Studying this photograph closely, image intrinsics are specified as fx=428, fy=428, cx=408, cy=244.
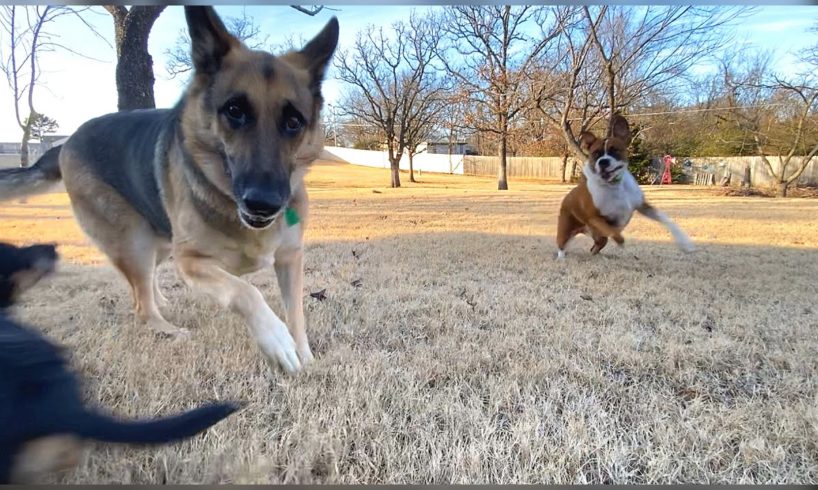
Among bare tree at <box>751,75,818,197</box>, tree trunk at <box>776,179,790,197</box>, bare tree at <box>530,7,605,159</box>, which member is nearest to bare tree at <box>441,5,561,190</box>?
bare tree at <box>530,7,605,159</box>

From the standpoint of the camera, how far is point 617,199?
11.5 ft

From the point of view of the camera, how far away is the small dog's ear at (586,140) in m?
3.75

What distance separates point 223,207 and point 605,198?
307cm

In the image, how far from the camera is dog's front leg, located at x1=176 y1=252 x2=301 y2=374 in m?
1.27

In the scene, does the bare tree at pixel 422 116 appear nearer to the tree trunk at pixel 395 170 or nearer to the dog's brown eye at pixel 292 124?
the tree trunk at pixel 395 170

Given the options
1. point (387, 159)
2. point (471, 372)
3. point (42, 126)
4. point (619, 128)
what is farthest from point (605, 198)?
point (42, 126)

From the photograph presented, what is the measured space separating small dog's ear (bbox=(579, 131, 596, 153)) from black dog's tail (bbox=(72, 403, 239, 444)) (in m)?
3.80

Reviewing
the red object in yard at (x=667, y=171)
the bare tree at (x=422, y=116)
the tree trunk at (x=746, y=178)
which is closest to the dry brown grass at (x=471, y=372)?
the bare tree at (x=422, y=116)

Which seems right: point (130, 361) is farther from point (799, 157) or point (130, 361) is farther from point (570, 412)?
point (799, 157)

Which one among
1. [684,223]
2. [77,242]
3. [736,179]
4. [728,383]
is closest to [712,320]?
[728,383]

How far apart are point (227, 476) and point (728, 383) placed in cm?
148

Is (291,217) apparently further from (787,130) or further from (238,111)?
(787,130)

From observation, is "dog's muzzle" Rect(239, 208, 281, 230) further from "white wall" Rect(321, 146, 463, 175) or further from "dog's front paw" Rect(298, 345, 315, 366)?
"white wall" Rect(321, 146, 463, 175)

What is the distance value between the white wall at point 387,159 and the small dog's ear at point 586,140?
1850 millimetres
